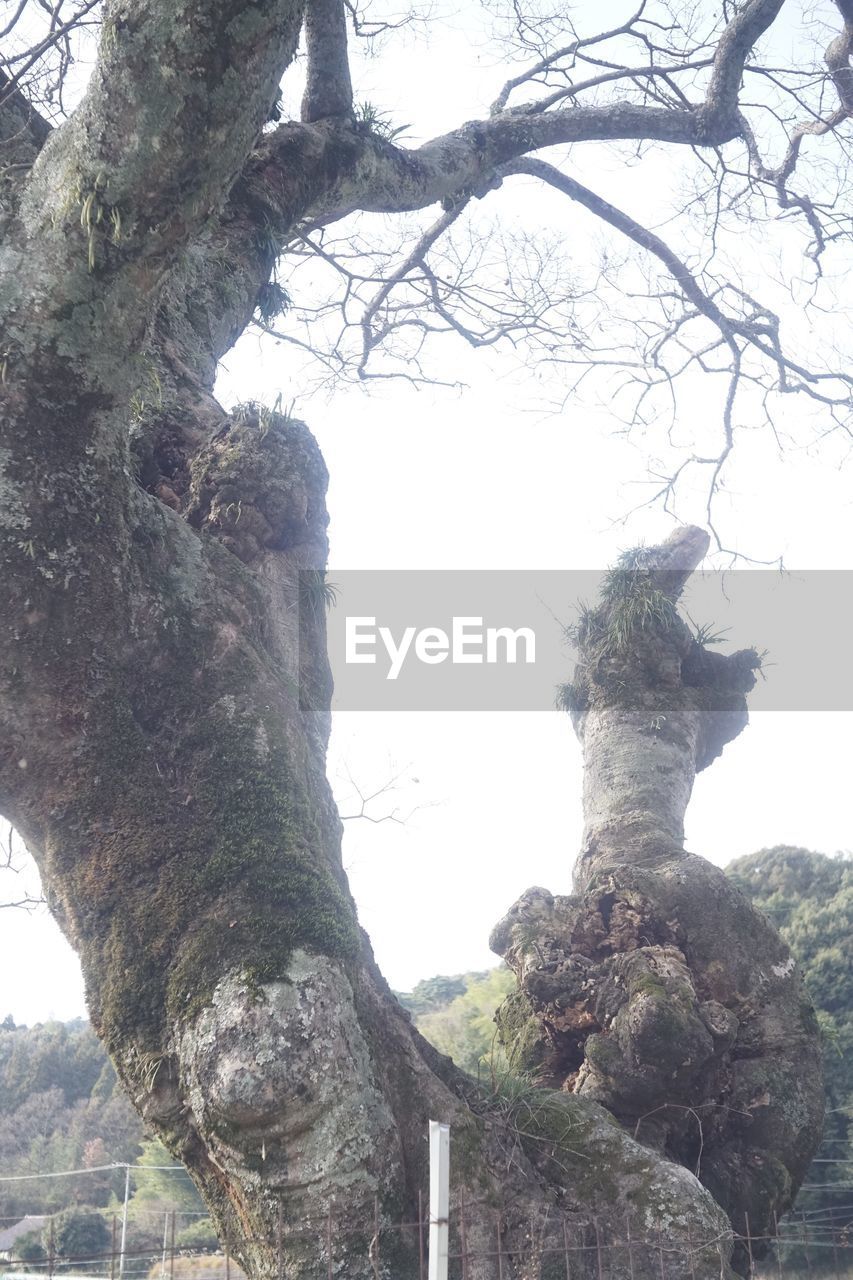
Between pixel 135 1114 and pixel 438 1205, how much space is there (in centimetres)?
159

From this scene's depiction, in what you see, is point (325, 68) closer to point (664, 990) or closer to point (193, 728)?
point (193, 728)

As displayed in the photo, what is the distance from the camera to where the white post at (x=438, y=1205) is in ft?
7.44

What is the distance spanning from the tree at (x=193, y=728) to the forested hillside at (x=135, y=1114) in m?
0.94

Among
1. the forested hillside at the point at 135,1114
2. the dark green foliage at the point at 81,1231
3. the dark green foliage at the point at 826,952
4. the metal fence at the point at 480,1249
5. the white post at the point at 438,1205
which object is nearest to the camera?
the white post at the point at 438,1205

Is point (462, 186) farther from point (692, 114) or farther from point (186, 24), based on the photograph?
A: point (186, 24)

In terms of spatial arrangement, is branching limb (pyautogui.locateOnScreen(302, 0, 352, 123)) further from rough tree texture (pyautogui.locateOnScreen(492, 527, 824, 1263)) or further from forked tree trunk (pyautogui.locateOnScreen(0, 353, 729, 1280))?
rough tree texture (pyautogui.locateOnScreen(492, 527, 824, 1263))

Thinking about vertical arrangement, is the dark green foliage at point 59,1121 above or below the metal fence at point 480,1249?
below

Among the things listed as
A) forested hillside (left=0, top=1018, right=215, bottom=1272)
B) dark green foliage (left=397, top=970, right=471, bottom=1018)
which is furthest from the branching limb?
dark green foliage (left=397, top=970, right=471, bottom=1018)

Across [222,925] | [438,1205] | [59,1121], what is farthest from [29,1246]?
[438,1205]

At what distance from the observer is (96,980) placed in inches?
124

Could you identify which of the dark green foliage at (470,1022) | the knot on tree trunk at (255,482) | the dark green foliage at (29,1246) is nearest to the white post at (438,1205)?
the knot on tree trunk at (255,482)

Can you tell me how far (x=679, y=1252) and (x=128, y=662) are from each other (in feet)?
8.62

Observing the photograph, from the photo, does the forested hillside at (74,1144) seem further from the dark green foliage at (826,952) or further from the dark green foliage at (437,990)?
the dark green foliage at (826,952)

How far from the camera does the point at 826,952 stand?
12828 millimetres
